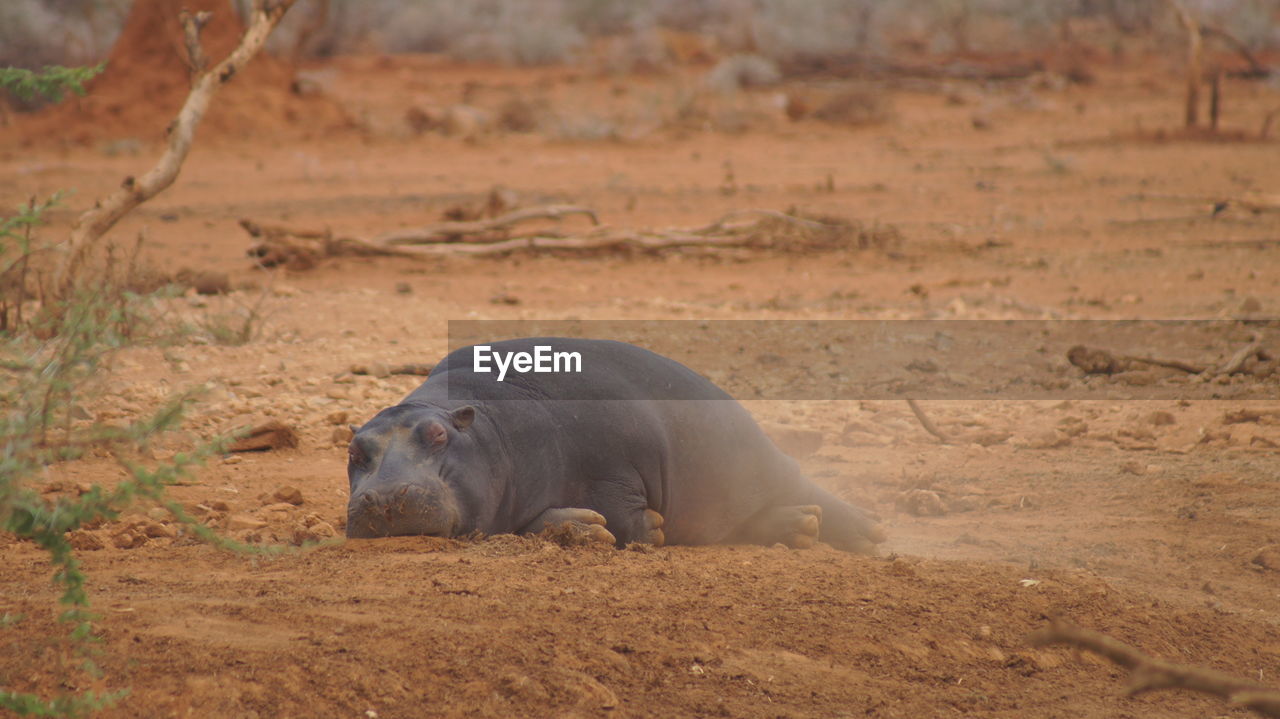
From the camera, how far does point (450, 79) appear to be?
28781 mm

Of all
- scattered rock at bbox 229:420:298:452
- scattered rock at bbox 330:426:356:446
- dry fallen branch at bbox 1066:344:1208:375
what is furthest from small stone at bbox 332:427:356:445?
dry fallen branch at bbox 1066:344:1208:375

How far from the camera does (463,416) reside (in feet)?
15.3

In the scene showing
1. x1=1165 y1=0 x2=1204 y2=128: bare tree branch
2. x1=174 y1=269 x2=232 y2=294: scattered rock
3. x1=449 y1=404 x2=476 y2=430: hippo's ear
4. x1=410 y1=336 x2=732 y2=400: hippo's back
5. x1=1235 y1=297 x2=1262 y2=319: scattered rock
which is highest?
x1=1165 y1=0 x2=1204 y2=128: bare tree branch

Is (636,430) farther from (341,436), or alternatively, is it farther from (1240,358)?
(1240,358)

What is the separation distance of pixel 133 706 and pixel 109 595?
837mm

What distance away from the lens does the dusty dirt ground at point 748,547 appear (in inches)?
137

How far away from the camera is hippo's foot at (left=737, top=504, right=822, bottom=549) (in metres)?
5.46

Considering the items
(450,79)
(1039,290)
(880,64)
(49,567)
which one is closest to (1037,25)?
(880,64)

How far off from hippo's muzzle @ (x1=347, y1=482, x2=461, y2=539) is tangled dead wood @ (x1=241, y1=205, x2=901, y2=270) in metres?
7.74

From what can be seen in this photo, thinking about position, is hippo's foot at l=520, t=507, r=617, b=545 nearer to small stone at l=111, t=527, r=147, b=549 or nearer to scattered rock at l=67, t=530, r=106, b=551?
small stone at l=111, t=527, r=147, b=549

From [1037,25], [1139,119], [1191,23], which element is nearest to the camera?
[1191,23]

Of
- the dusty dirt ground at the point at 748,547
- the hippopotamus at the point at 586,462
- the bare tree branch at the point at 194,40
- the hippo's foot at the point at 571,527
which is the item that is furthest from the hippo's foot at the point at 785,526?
the bare tree branch at the point at 194,40

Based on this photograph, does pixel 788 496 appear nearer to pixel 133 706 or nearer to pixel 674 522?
pixel 674 522

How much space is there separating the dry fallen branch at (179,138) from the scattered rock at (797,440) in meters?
3.97
